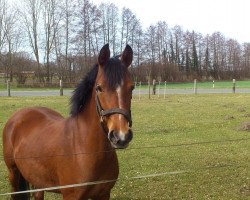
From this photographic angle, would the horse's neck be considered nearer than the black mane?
No

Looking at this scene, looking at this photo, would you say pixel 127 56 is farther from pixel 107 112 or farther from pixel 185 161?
pixel 185 161

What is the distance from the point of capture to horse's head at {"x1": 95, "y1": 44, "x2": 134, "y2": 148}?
9.44ft

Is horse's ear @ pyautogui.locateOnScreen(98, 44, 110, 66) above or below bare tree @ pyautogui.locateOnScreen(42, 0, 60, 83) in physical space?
below

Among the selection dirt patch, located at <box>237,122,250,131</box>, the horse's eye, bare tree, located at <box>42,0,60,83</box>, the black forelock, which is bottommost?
dirt patch, located at <box>237,122,250,131</box>

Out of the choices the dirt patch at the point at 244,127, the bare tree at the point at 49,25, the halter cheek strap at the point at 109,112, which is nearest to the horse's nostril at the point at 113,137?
the halter cheek strap at the point at 109,112

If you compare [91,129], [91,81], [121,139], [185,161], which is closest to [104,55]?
[91,81]

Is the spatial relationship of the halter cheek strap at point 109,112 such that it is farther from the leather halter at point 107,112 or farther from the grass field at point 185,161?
the grass field at point 185,161

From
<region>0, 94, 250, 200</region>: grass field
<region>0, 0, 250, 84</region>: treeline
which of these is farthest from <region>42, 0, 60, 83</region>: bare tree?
<region>0, 94, 250, 200</region>: grass field

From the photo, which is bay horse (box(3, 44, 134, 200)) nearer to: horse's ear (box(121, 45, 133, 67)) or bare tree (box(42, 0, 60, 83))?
horse's ear (box(121, 45, 133, 67))

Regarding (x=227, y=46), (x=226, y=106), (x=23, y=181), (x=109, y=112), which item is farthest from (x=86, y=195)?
(x=227, y=46)

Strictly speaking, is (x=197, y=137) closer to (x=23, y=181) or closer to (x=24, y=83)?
(x=23, y=181)

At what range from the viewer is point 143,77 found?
154 feet

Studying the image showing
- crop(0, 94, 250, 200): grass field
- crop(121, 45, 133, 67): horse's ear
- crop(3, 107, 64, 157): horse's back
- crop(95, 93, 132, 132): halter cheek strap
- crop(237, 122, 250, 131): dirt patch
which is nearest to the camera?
crop(95, 93, 132, 132): halter cheek strap

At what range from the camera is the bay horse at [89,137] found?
3.07 meters
